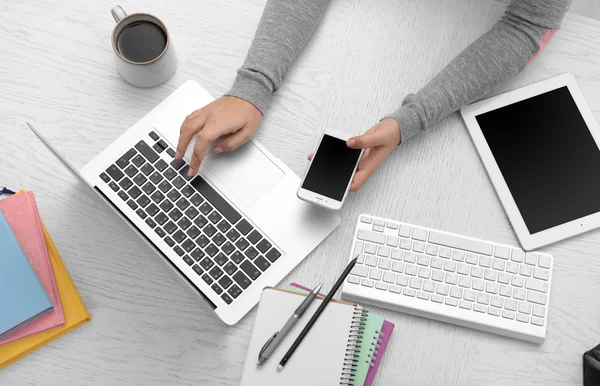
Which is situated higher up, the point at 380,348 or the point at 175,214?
the point at 175,214

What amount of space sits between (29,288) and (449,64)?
2.45 ft

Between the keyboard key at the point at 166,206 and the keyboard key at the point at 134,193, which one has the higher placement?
the keyboard key at the point at 134,193

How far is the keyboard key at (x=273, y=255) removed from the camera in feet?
2.66

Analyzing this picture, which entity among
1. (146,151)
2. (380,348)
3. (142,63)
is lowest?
(380,348)

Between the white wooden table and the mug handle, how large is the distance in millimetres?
76

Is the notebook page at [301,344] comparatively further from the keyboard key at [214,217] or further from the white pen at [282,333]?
the keyboard key at [214,217]

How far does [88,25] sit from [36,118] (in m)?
0.18

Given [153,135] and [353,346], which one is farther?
[153,135]

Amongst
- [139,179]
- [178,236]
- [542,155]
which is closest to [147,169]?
[139,179]

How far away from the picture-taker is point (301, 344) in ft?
2.45

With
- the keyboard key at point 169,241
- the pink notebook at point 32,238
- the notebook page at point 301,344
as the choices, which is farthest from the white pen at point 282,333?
the pink notebook at point 32,238

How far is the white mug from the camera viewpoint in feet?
2.68

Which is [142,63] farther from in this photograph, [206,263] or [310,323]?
[310,323]

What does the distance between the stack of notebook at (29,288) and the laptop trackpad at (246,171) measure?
0.28 meters
